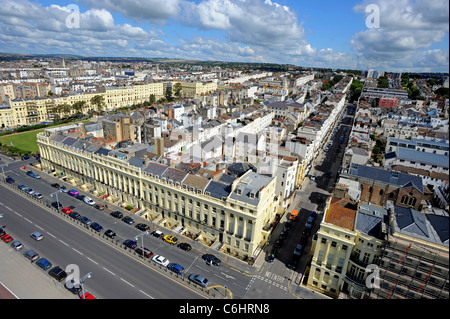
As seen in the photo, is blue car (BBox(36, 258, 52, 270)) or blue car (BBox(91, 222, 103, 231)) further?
blue car (BBox(91, 222, 103, 231))

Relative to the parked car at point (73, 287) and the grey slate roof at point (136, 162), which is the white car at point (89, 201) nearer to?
the grey slate roof at point (136, 162)

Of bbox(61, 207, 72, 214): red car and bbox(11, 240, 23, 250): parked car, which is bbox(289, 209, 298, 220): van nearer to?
bbox(61, 207, 72, 214): red car

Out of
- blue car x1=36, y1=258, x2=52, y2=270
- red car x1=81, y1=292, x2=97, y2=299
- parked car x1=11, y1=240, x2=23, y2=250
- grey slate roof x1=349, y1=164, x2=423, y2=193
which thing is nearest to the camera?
red car x1=81, y1=292, x2=97, y2=299

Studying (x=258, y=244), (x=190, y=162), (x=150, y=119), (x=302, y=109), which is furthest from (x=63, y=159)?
(x=302, y=109)

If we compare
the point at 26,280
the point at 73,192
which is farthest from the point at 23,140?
the point at 26,280

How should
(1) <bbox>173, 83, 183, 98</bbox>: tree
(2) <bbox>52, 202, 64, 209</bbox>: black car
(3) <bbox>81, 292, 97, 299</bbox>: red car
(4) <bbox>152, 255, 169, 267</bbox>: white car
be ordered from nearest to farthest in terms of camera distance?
(3) <bbox>81, 292, 97, 299</bbox>: red car
(4) <bbox>152, 255, 169, 267</bbox>: white car
(2) <bbox>52, 202, 64, 209</bbox>: black car
(1) <bbox>173, 83, 183, 98</bbox>: tree

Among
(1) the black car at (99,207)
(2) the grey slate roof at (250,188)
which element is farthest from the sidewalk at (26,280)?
(2) the grey slate roof at (250,188)
